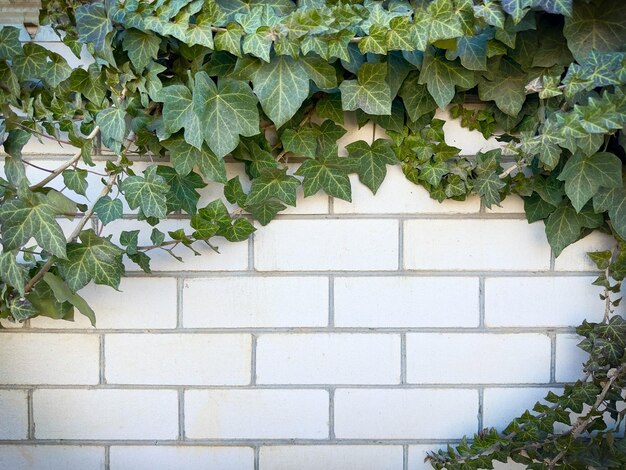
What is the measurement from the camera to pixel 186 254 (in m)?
1.75

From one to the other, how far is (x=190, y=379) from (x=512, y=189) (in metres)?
0.89

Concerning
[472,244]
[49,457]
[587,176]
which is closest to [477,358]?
[472,244]

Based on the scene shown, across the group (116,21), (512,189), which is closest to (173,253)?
(116,21)

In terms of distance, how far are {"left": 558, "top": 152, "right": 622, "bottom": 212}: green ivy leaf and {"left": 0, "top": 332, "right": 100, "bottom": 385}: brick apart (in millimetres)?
A: 1153

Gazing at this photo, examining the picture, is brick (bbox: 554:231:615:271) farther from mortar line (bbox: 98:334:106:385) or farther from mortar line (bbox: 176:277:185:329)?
mortar line (bbox: 98:334:106:385)

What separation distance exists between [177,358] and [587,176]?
1029 millimetres

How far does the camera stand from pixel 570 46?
151 centimetres

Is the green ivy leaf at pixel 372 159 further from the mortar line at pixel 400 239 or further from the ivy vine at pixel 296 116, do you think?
the mortar line at pixel 400 239

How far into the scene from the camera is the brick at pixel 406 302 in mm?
1753

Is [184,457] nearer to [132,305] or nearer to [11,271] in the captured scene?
[132,305]

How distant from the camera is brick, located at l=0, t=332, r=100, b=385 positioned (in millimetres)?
1768

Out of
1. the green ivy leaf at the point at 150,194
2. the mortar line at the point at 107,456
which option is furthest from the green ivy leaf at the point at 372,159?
the mortar line at the point at 107,456

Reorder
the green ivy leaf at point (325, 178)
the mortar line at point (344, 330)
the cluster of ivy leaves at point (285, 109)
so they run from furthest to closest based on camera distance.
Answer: the mortar line at point (344, 330), the green ivy leaf at point (325, 178), the cluster of ivy leaves at point (285, 109)

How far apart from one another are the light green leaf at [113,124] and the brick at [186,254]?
24 centimetres
